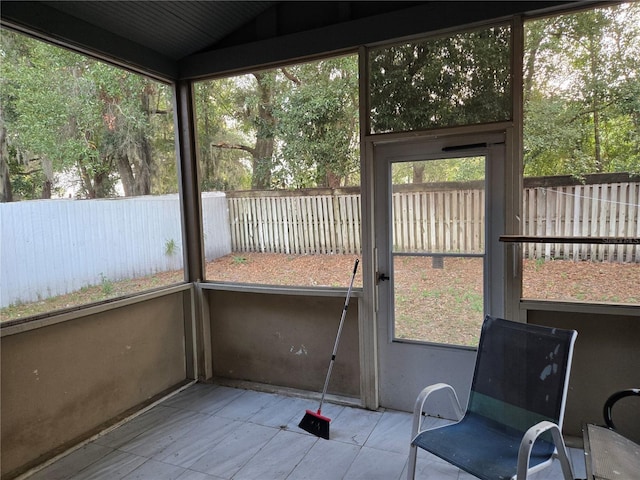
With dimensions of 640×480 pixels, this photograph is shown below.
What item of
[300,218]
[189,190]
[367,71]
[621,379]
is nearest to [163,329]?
[189,190]

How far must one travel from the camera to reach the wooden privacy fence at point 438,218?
220 cm

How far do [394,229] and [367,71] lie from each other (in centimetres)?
109

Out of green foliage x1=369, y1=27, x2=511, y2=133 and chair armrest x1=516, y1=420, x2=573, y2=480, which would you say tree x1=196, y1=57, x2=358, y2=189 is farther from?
chair armrest x1=516, y1=420, x2=573, y2=480

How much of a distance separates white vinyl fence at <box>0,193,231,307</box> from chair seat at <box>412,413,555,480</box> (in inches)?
86.3

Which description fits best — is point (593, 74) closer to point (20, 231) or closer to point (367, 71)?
point (367, 71)

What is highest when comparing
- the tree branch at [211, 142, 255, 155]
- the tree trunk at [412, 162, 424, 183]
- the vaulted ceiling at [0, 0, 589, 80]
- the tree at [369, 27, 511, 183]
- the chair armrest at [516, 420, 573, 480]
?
the vaulted ceiling at [0, 0, 589, 80]

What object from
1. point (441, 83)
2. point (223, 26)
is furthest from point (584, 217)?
point (223, 26)

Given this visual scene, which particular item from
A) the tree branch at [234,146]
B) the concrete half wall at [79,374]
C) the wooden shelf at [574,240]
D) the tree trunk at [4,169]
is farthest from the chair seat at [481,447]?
the tree trunk at [4,169]

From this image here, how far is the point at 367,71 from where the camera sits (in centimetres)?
265

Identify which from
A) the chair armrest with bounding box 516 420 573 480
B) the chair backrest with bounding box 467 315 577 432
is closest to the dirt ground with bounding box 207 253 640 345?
the chair backrest with bounding box 467 315 577 432

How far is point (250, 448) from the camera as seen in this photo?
2359mm

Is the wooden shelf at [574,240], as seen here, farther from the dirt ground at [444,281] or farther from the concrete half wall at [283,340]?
the concrete half wall at [283,340]

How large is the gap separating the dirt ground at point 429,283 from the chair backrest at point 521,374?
0.51 metres

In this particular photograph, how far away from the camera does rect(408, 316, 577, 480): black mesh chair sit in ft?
5.15
